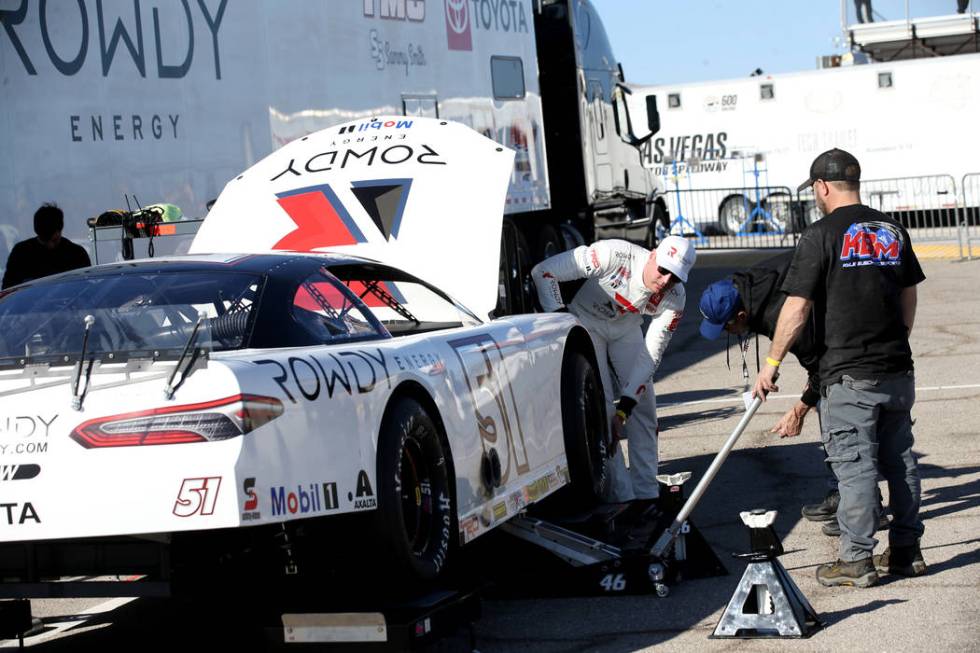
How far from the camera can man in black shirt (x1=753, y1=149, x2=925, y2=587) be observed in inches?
241

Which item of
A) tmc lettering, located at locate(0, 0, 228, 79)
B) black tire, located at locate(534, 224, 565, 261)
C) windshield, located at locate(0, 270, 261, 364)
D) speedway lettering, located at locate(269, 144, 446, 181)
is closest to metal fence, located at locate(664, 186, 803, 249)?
black tire, located at locate(534, 224, 565, 261)

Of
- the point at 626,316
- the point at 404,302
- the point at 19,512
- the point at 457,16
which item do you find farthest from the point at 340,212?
the point at 457,16

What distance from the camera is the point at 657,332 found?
26.9ft

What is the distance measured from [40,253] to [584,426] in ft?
12.4

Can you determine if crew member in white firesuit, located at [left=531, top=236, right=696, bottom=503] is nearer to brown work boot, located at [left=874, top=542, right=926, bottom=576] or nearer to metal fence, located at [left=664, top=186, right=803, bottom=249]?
brown work boot, located at [left=874, top=542, right=926, bottom=576]

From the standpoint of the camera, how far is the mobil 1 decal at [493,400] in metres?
5.88

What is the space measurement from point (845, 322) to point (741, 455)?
319 cm

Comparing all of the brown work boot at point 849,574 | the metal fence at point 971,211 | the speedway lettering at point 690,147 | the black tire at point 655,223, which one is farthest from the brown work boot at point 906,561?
the speedway lettering at point 690,147

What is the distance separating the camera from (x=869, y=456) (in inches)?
243

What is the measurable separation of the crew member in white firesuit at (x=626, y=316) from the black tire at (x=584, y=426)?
0.67 ft

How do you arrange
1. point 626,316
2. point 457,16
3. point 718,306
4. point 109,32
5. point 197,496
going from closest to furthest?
point 197,496
point 718,306
point 626,316
point 109,32
point 457,16

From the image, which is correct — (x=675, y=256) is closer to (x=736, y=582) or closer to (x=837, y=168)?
(x=837, y=168)

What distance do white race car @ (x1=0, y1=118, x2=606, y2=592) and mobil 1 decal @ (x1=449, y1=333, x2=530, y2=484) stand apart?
12mm

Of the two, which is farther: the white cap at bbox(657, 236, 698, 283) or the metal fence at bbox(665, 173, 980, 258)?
the metal fence at bbox(665, 173, 980, 258)
